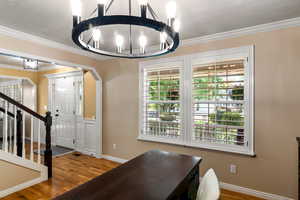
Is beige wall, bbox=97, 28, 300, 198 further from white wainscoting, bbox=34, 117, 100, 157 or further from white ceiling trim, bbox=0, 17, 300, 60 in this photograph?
white wainscoting, bbox=34, 117, 100, 157

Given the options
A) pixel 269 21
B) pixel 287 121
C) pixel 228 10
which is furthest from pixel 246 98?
pixel 228 10

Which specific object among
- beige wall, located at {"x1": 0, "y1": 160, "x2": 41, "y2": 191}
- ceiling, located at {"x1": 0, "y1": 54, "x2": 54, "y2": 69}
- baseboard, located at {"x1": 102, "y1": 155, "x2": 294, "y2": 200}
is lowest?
baseboard, located at {"x1": 102, "y1": 155, "x2": 294, "y2": 200}

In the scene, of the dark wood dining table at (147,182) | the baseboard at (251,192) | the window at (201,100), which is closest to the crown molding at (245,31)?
the window at (201,100)

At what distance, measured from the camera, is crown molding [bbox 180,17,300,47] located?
2.29m

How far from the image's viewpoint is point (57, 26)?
252cm

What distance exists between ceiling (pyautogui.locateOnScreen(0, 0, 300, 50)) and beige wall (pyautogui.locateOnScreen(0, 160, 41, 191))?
206 centimetres

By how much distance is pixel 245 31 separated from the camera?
8.38 feet

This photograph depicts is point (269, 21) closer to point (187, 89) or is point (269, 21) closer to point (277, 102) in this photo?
point (277, 102)

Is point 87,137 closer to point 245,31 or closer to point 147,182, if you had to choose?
point 147,182

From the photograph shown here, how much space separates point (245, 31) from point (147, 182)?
2567mm

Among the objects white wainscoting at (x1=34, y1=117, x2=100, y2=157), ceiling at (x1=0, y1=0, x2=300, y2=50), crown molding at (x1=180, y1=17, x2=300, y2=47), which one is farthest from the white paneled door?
crown molding at (x1=180, y1=17, x2=300, y2=47)

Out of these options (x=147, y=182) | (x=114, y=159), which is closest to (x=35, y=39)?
(x=114, y=159)

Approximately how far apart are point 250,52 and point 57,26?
2.95 m

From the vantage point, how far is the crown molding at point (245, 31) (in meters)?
2.29
